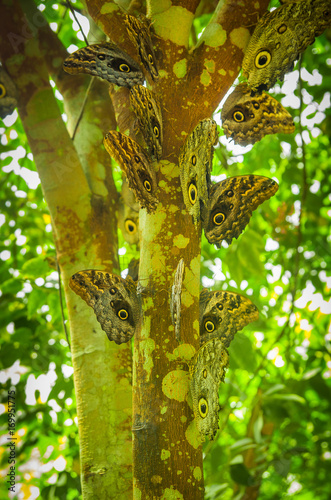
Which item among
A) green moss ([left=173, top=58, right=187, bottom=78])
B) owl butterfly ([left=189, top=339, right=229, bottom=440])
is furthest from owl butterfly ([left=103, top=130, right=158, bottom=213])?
owl butterfly ([left=189, top=339, right=229, bottom=440])

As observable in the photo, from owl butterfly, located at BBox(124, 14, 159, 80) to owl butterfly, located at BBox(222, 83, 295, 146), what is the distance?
0.26m

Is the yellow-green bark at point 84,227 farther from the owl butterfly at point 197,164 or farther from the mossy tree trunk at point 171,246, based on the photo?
the owl butterfly at point 197,164

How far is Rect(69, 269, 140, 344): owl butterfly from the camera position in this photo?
3.45ft

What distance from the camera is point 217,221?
3.76ft

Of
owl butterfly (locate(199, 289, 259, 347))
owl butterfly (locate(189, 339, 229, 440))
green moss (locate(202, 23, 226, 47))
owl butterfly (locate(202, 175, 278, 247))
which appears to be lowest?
owl butterfly (locate(189, 339, 229, 440))

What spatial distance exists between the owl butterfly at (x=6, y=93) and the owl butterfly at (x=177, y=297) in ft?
3.72

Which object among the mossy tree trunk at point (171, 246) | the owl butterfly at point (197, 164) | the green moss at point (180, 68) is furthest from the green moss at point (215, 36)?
the owl butterfly at point (197, 164)

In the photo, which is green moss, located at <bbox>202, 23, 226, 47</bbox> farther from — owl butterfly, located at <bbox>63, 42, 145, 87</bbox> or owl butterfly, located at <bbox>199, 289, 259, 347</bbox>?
owl butterfly, located at <bbox>199, 289, 259, 347</bbox>

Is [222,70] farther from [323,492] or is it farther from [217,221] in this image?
[323,492]

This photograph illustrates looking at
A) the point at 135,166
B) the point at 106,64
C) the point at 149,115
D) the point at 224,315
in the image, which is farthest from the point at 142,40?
the point at 224,315

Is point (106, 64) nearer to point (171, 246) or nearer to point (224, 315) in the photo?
point (171, 246)

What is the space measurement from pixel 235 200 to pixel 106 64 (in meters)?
0.54

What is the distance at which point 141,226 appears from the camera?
3.77ft

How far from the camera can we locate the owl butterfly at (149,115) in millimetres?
1021
